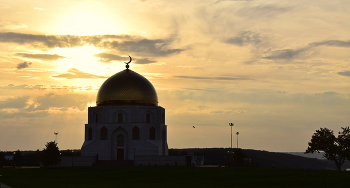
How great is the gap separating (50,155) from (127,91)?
645 inches

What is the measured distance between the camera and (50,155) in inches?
2537

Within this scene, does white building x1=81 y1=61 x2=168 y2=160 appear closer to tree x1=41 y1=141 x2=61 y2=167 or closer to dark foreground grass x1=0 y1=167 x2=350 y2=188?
tree x1=41 y1=141 x2=61 y2=167

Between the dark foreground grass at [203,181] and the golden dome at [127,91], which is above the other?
the golden dome at [127,91]

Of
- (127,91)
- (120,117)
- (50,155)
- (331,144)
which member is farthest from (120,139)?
(331,144)

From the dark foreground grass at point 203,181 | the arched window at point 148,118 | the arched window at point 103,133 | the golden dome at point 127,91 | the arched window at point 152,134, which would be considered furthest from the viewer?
the arched window at point 148,118

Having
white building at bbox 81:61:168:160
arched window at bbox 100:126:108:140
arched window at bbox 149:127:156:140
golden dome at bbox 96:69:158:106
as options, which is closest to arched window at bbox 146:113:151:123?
white building at bbox 81:61:168:160

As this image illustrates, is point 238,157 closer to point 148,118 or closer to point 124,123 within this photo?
point 148,118

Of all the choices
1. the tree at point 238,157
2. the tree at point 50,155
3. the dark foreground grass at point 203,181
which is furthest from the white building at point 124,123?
the dark foreground grass at point 203,181

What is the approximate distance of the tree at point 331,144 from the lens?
209ft

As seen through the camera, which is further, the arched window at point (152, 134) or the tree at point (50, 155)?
the arched window at point (152, 134)

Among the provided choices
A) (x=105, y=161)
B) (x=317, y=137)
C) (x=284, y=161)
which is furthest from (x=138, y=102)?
(x=284, y=161)

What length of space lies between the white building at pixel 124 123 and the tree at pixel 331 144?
24.5 m

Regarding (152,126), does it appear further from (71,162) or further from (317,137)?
(317,137)

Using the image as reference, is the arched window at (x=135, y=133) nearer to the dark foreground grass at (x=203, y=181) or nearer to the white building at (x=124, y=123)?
the white building at (x=124, y=123)
